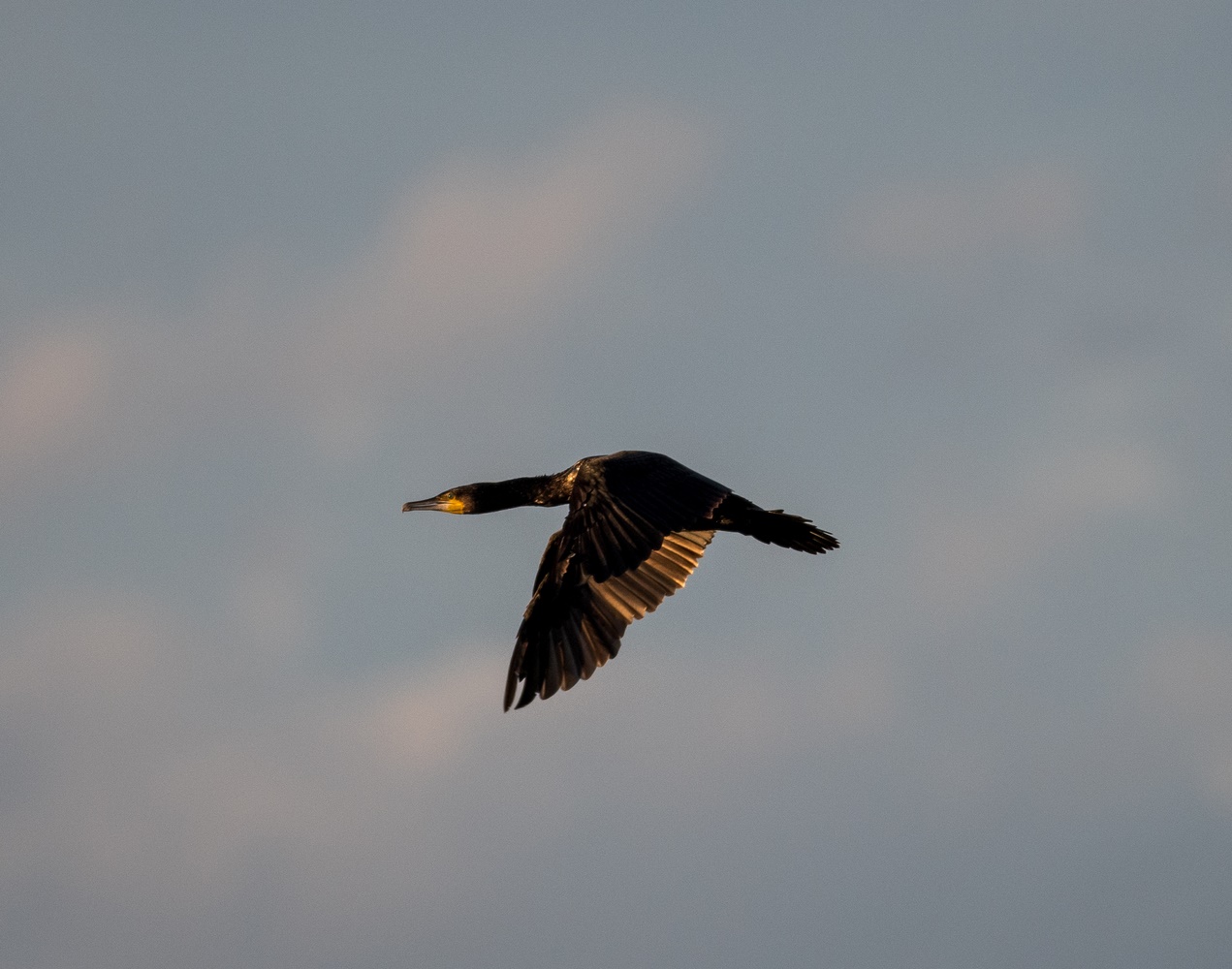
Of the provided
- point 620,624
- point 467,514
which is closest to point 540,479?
point 467,514

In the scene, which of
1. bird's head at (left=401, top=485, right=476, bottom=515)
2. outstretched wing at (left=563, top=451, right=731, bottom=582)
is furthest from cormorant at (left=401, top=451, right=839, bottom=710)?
bird's head at (left=401, top=485, right=476, bottom=515)

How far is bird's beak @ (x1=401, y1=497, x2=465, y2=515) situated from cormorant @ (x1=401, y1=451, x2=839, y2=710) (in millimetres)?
1142

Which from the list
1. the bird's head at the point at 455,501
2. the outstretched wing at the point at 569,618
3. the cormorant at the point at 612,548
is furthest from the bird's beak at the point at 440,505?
the outstretched wing at the point at 569,618

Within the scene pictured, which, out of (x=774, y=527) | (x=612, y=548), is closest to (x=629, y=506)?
(x=612, y=548)

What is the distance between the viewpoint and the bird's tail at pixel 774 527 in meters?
19.0

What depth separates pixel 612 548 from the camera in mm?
15688

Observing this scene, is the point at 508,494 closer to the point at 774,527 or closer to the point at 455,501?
the point at 455,501

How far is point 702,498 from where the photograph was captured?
54.4 ft

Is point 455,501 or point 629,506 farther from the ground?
point 455,501

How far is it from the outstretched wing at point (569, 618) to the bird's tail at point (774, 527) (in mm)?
1171

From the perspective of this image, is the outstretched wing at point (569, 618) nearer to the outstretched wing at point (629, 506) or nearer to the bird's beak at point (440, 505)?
the outstretched wing at point (629, 506)

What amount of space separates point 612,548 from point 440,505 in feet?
15.7

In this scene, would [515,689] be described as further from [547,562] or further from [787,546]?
[787,546]

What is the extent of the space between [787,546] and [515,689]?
405 cm
